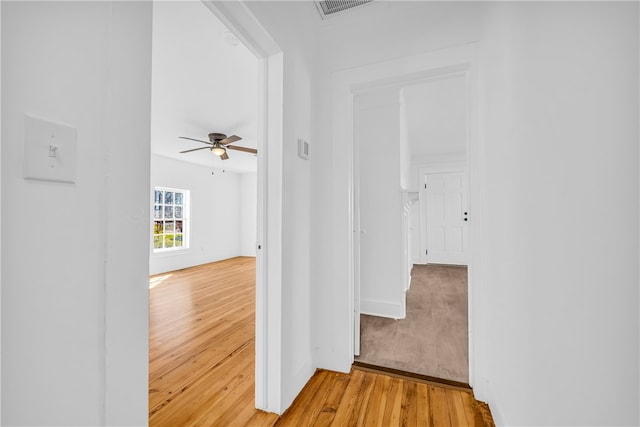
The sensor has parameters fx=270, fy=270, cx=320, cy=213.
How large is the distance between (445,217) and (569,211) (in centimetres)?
608

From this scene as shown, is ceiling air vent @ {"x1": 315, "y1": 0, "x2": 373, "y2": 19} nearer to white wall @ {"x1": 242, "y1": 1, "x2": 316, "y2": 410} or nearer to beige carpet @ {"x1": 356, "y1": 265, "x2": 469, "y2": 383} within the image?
white wall @ {"x1": 242, "y1": 1, "x2": 316, "y2": 410}

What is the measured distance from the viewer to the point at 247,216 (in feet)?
25.7

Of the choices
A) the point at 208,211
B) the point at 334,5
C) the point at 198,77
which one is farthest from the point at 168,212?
the point at 334,5

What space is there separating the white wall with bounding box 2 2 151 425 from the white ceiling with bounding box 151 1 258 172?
4.63 ft

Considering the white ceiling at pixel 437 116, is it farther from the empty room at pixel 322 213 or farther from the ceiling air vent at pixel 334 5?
the ceiling air vent at pixel 334 5

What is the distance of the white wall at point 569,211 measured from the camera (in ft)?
1.88

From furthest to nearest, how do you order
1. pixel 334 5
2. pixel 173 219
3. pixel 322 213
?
1. pixel 173 219
2. pixel 322 213
3. pixel 334 5

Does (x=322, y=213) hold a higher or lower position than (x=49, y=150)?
lower

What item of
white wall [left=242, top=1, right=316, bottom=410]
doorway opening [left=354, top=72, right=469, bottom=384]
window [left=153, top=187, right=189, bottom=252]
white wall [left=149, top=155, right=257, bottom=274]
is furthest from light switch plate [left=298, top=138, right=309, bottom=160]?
window [left=153, top=187, right=189, bottom=252]

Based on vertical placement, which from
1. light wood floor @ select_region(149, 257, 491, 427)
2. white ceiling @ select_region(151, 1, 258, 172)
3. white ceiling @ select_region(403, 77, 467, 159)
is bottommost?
light wood floor @ select_region(149, 257, 491, 427)

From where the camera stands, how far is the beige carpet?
6.23 feet

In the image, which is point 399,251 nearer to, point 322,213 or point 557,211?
point 322,213

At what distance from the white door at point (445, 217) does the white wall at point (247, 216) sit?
463 cm

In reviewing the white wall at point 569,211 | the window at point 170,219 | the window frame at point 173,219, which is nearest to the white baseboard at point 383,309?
the white wall at point 569,211
